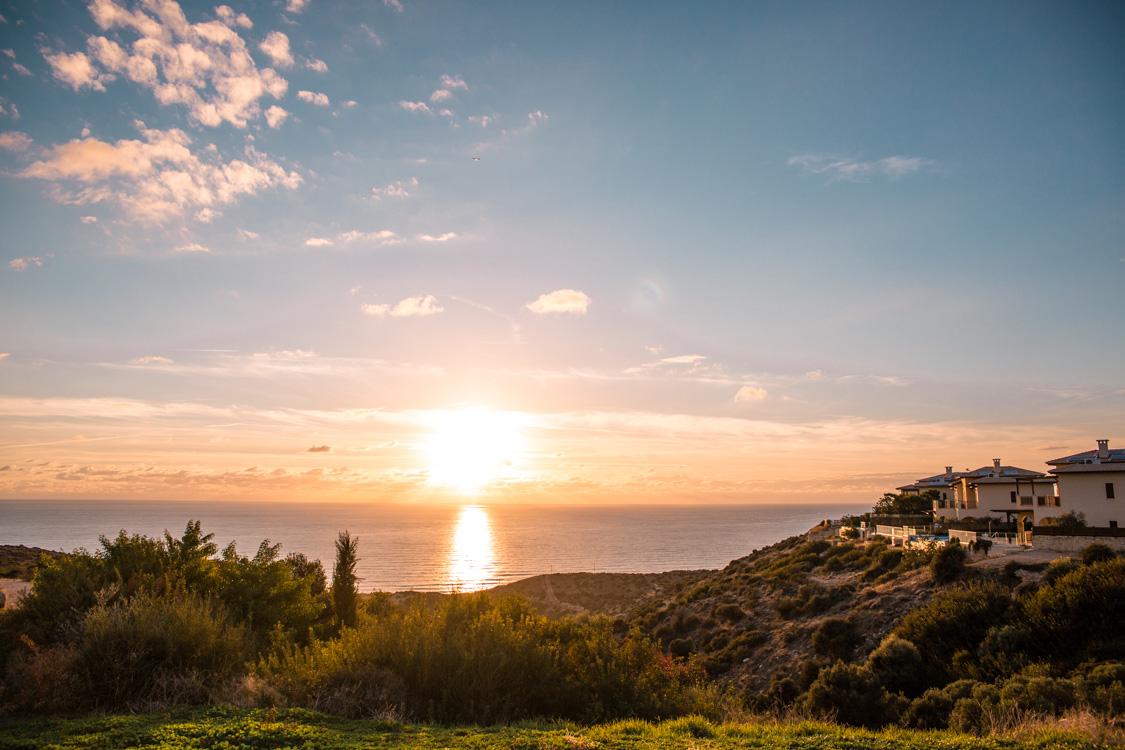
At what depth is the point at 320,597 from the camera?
32906 mm

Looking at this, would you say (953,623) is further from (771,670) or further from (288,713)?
(288,713)

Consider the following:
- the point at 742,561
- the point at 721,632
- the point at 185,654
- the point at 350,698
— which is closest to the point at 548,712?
the point at 350,698

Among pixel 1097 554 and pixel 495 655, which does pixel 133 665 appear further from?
pixel 1097 554

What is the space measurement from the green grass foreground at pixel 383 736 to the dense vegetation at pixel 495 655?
66cm

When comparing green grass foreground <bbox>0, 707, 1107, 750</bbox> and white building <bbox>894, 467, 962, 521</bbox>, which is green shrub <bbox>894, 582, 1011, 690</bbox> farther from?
white building <bbox>894, 467, 962, 521</bbox>

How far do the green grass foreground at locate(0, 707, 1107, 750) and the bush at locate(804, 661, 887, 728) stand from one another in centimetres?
910

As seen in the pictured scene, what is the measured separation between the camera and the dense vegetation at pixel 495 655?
9.67 m

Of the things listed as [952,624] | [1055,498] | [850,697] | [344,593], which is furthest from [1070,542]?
[344,593]

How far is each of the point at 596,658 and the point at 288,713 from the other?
5774 mm

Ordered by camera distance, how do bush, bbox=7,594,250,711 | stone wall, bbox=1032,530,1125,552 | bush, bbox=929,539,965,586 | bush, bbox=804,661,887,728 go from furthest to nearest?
bush, bbox=929,539,965,586 → stone wall, bbox=1032,530,1125,552 → bush, bbox=804,661,887,728 → bush, bbox=7,594,250,711

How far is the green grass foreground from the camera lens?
6.82 metres

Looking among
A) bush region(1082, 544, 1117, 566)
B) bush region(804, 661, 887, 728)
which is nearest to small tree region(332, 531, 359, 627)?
bush region(804, 661, 887, 728)

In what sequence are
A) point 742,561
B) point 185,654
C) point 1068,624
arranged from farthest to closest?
point 742,561 → point 1068,624 → point 185,654

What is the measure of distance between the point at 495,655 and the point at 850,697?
12551 millimetres
